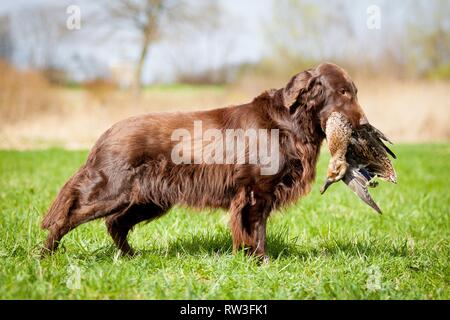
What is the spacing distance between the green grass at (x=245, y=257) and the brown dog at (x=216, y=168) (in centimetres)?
31

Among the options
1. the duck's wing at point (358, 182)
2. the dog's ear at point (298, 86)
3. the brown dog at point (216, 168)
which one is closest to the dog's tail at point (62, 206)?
the brown dog at point (216, 168)

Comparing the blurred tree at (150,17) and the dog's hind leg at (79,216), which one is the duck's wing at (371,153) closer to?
the dog's hind leg at (79,216)

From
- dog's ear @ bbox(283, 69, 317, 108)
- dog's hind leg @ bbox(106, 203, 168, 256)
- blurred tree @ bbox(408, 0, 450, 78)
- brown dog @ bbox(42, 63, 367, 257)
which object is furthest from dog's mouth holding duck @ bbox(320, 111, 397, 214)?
blurred tree @ bbox(408, 0, 450, 78)

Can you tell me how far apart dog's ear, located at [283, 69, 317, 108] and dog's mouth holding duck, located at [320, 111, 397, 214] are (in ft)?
1.02

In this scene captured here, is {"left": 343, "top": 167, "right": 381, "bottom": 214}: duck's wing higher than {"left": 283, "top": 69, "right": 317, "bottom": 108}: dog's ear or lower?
lower

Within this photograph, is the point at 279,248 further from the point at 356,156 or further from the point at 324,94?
the point at 324,94

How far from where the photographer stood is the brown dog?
3.79 metres

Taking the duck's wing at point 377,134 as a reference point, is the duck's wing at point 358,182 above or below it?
below

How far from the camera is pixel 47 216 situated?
12.6 feet

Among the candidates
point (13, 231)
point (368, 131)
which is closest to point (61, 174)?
point (13, 231)

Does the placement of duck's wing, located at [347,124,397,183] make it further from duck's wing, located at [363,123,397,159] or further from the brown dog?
the brown dog

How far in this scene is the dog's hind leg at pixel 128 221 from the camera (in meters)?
4.19

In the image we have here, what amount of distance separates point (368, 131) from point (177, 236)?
1920mm
